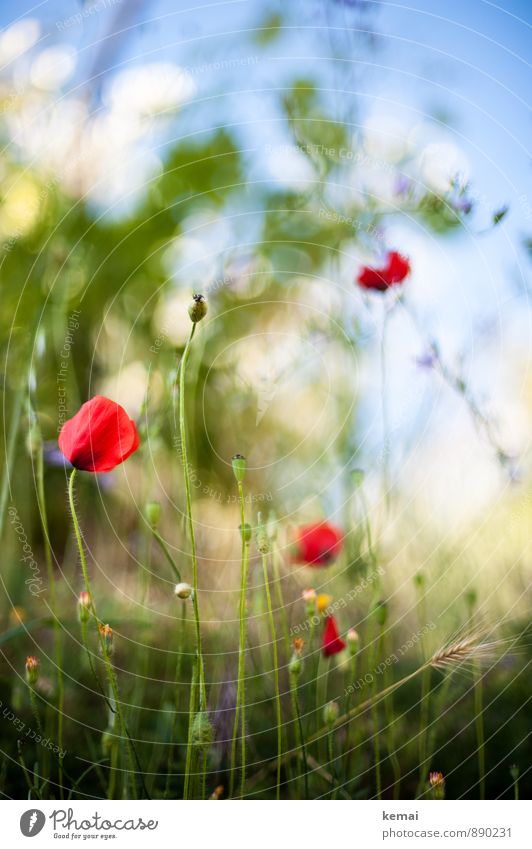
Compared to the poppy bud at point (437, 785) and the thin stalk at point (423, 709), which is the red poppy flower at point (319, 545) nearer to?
the thin stalk at point (423, 709)

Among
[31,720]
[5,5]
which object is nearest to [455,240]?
[5,5]

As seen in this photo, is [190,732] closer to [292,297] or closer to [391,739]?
[391,739]

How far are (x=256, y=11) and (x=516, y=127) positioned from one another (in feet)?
0.80

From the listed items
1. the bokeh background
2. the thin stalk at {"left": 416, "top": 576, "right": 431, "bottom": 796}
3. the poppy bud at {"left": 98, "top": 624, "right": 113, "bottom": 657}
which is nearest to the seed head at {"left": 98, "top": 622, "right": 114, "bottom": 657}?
the poppy bud at {"left": 98, "top": 624, "right": 113, "bottom": 657}

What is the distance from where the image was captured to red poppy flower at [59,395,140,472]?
39 cm

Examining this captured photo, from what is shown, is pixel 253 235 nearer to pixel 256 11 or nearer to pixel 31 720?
pixel 256 11

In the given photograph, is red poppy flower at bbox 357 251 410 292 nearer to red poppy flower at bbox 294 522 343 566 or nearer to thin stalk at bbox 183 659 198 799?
red poppy flower at bbox 294 522 343 566

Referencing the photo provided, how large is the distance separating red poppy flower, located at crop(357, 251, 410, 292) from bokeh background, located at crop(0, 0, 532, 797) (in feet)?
0.09

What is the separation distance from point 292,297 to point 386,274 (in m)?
0.20

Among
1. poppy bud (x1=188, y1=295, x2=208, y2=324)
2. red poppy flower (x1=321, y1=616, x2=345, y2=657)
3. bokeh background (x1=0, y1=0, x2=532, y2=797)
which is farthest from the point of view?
bokeh background (x1=0, y1=0, x2=532, y2=797)

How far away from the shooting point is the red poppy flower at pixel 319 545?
544 mm

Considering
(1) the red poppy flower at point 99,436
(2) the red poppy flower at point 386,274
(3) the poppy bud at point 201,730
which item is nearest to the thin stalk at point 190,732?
(3) the poppy bud at point 201,730

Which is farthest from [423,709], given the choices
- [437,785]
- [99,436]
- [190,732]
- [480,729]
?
[99,436]

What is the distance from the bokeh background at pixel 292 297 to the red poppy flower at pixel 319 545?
0.02 m
